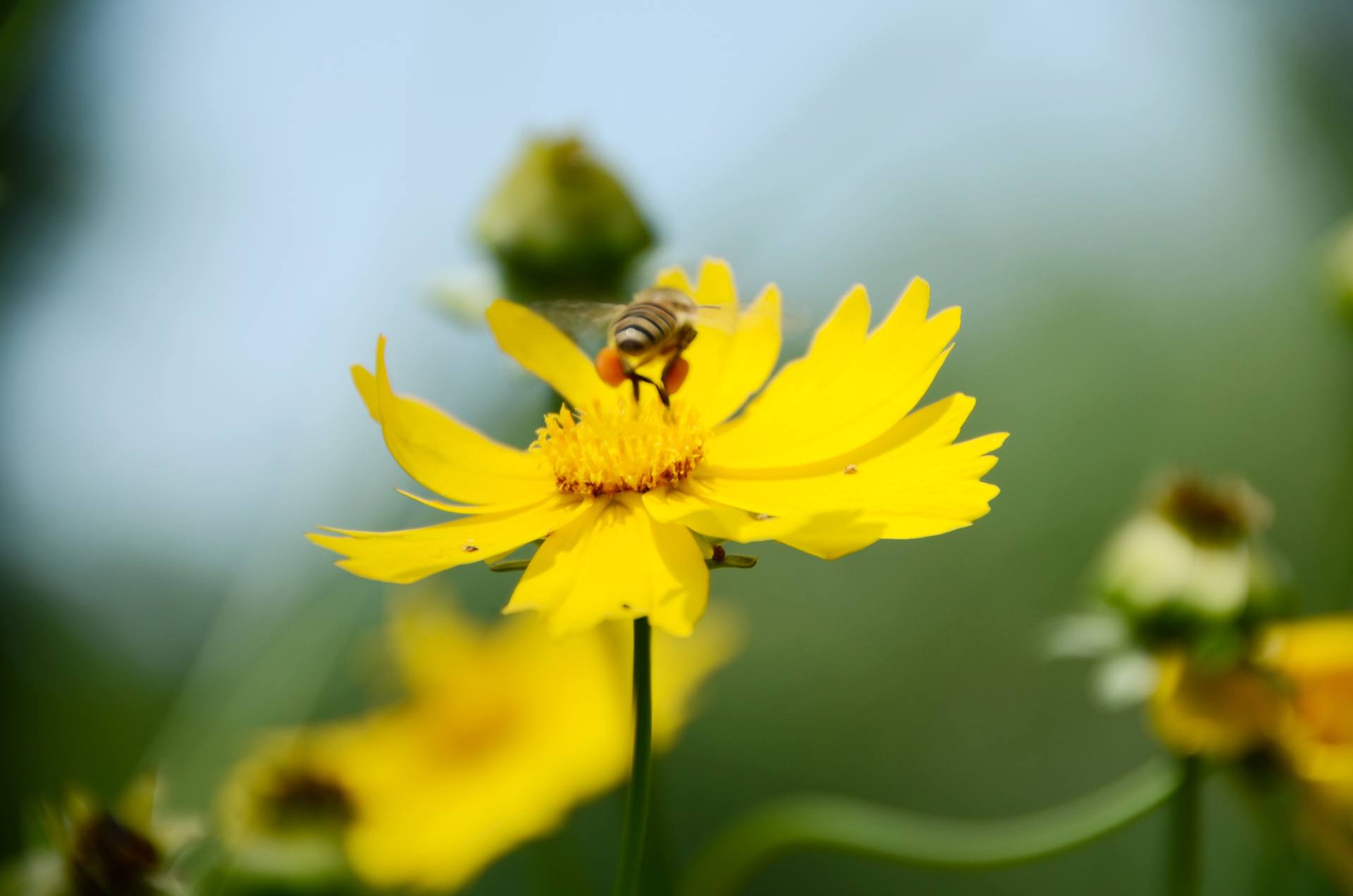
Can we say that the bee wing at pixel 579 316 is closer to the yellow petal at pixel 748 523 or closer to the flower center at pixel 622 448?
the flower center at pixel 622 448

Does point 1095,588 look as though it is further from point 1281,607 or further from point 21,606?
point 21,606

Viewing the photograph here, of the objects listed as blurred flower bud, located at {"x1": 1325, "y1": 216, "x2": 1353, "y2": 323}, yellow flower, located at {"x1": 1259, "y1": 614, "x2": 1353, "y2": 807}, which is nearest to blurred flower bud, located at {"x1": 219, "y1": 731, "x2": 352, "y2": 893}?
yellow flower, located at {"x1": 1259, "y1": 614, "x2": 1353, "y2": 807}

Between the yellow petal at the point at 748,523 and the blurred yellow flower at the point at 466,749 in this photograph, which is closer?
the yellow petal at the point at 748,523

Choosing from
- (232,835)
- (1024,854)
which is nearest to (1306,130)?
(1024,854)

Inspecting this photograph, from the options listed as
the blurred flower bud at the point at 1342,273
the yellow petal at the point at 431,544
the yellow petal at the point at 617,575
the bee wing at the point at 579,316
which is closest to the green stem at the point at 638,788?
the yellow petal at the point at 617,575

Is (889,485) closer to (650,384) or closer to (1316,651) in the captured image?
(650,384)
